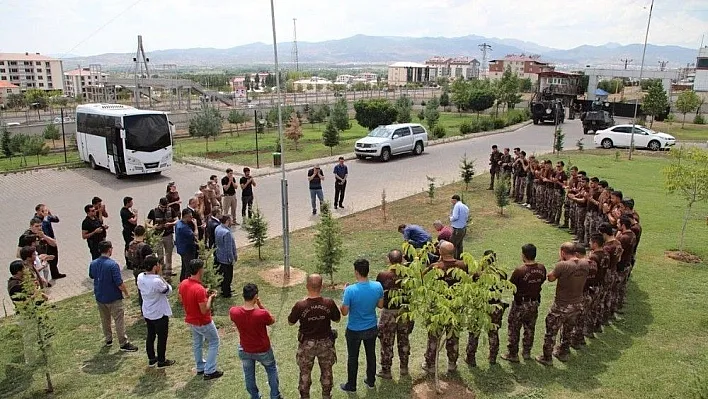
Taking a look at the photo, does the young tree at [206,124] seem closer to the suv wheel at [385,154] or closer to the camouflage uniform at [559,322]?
the suv wheel at [385,154]

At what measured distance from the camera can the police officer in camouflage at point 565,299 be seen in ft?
23.2

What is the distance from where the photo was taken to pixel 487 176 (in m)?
21.3

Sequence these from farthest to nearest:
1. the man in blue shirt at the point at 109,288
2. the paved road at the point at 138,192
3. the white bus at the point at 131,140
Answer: the white bus at the point at 131,140
the paved road at the point at 138,192
the man in blue shirt at the point at 109,288

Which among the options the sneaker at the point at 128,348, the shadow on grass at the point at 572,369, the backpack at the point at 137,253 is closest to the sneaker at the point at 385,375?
the shadow on grass at the point at 572,369

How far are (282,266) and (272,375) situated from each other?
214 inches

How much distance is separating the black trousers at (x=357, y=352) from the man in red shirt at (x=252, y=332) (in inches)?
36.5

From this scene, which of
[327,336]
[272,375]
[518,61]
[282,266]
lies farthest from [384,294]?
[518,61]

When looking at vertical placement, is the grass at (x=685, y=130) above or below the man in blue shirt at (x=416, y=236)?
below

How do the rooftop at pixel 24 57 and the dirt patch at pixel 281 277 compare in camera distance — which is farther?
the rooftop at pixel 24 57

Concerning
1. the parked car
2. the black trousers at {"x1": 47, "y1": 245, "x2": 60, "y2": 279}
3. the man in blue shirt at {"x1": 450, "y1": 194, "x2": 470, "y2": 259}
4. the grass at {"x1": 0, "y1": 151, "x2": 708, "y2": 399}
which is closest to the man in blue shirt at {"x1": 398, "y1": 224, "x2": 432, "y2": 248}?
the grass at {"x1": 0, "y1": 151, "x2": 708, "y2": 399}

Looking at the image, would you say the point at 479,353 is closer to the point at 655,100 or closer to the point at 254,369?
the point at 254,369

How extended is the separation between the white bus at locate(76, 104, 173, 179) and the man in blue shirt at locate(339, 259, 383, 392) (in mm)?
16789

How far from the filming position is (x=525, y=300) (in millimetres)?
7062

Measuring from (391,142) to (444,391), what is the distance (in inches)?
770
